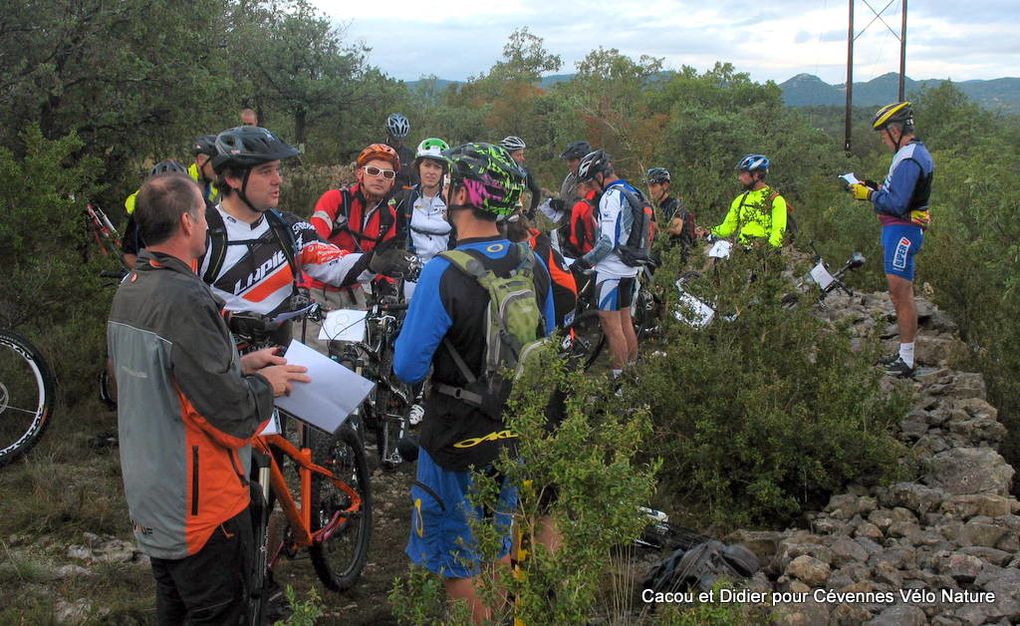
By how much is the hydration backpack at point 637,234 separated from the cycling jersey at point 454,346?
3953mm

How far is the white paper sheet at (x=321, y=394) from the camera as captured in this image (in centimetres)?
328

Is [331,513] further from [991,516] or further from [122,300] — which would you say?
[991,516]

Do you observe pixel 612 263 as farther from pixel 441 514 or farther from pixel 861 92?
pixel 861 92

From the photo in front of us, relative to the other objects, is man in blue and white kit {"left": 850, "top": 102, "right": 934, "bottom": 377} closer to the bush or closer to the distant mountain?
the bush

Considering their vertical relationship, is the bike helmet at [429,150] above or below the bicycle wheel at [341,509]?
above

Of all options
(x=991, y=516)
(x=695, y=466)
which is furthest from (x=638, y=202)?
(x=991, y=516)

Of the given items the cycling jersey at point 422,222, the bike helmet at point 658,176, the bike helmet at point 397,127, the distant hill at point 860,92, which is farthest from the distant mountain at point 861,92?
the cycling jersey at point 422,222

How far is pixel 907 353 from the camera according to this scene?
7.21 meters

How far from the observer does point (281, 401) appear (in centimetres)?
327

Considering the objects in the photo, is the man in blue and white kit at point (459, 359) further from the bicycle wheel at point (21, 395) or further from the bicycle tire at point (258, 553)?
the bicycle wheel at point (21, 395)

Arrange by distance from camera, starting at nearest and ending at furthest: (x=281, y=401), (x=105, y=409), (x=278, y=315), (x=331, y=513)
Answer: (x=281, y=401), (x=278, y=315), (x=331, y=513), (x=105, y=409)

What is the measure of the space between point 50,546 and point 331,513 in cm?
160

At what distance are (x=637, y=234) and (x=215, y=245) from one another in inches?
163

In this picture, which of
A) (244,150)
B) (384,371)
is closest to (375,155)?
(384,371)
